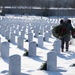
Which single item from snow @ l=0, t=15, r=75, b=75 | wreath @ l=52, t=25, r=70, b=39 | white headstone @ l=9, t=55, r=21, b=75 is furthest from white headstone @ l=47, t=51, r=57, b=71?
wreath @ l=52, t=25, r=70, b=39

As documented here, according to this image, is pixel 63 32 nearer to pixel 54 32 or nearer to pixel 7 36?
pixel 54 32

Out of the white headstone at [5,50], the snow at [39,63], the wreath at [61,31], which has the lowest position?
the snow at [39,63]

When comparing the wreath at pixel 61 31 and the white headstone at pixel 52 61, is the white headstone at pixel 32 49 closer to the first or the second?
the wreath at pixel 61 31

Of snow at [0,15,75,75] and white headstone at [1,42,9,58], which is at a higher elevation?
white headstone at [1,42,9,58]

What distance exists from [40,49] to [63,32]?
1.56m

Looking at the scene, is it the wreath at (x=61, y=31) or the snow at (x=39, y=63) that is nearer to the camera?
the snow at (x=39, y=63)

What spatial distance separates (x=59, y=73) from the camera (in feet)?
29.0

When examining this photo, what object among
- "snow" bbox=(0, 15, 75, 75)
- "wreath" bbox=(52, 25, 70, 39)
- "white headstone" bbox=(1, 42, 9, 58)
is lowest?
"snow" bbox=(0, 15, 75, 75)

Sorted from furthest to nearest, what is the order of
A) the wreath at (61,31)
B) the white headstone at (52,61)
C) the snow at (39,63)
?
the wreath at (61,31), the white headstone at (52,61), the snow at (39,63)

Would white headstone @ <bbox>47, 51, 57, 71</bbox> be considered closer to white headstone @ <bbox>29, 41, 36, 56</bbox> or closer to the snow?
the snow

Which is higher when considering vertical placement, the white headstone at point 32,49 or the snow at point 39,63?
the white headstone at point 32,49

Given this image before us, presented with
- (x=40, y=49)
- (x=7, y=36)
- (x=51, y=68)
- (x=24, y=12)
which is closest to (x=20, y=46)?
(x=40, y=49)

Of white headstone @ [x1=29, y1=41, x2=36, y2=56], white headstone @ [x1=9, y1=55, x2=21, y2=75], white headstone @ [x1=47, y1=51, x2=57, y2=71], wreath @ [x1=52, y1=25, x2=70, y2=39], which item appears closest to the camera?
white headstone @ [x1=9, y1=55, x2=21, y2=75]

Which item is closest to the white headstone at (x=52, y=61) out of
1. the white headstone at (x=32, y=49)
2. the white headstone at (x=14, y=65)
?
the white headstone at (x=14, y=65)
